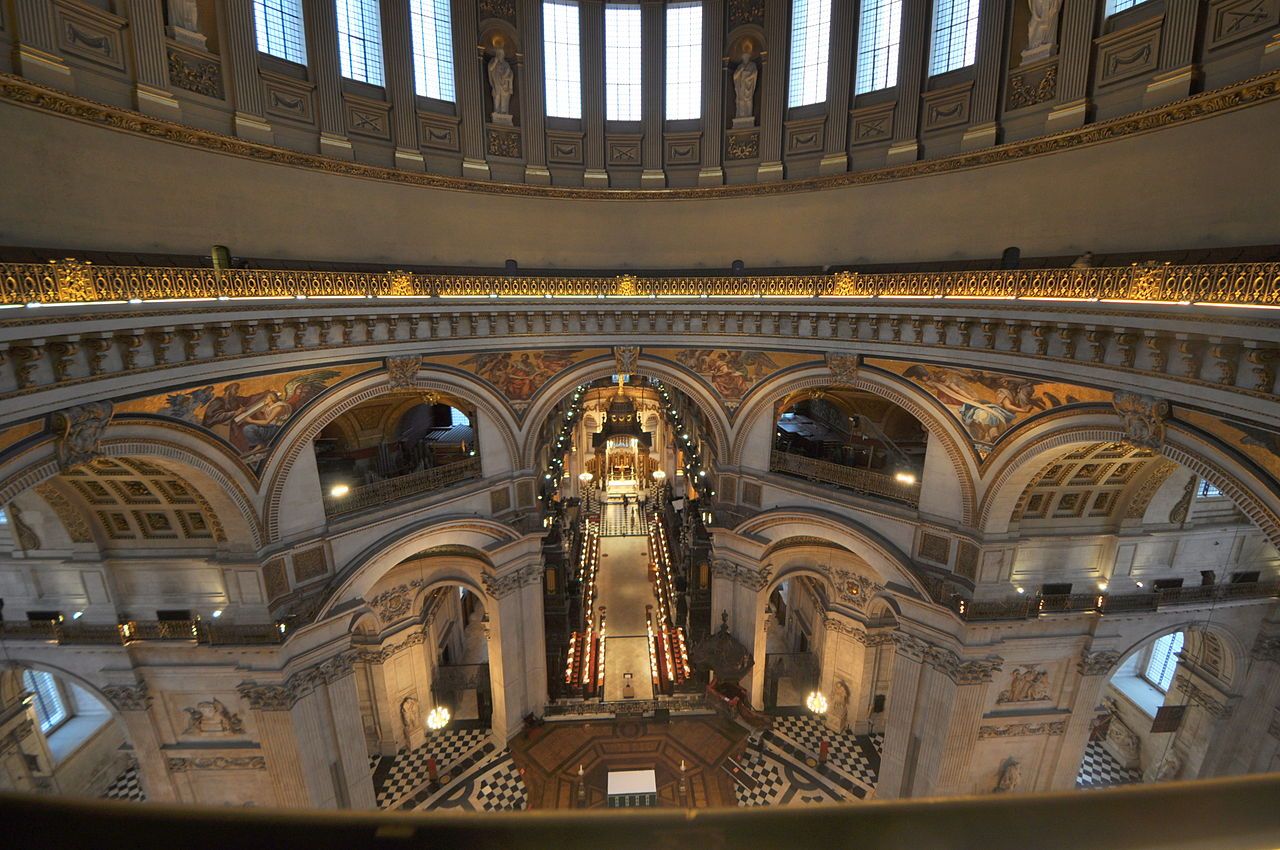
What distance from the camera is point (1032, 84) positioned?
32.7 feet

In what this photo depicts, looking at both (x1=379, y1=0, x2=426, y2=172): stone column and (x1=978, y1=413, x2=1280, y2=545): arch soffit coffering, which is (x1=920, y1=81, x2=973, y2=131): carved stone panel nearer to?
(x1=978, y1=413, x2=1280, y2=545): arch soffit coffering

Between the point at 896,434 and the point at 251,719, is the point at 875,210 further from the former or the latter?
the point at 251,719

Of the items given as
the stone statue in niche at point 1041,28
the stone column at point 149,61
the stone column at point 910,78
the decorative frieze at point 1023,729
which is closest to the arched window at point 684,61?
the stone column at point 910,78

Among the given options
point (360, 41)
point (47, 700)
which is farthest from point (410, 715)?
point (360, 41)

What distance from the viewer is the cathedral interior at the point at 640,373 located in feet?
25.0

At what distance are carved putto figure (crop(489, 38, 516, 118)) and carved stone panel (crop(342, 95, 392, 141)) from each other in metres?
2.45

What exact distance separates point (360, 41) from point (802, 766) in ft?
62.6

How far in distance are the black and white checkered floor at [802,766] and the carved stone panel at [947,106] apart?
47.4 ft

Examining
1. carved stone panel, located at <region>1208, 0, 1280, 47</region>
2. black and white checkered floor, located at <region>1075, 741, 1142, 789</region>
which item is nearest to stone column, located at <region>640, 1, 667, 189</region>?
carved stone panel, located at <region>1208, 0, 1280, 47</region>

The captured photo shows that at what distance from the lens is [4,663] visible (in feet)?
32.3

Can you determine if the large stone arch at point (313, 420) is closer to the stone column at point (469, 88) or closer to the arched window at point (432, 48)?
the stone column at point (469, 88)

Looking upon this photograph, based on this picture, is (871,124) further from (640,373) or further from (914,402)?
(640,373)

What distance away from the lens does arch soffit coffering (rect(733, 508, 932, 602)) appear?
36.0ft

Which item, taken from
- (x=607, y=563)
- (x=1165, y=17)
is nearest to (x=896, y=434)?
(x=1165, y=17)
